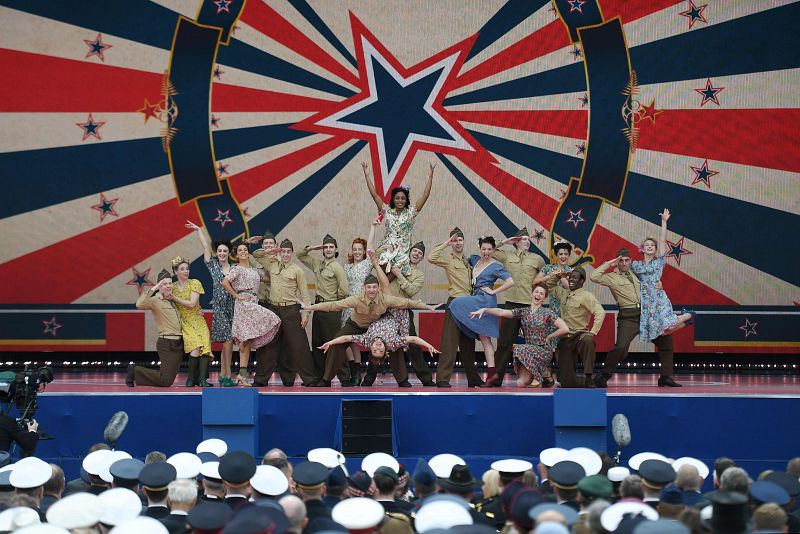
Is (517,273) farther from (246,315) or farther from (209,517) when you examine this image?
(209,517)

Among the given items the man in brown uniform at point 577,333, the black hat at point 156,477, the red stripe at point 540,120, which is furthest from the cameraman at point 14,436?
the red stripe at point 540,120

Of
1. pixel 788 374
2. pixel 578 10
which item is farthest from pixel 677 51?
pixel 788 374

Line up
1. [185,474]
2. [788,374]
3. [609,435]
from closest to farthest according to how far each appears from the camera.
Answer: [185,474], [609,435], [788,374]

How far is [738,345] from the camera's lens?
38.6ft

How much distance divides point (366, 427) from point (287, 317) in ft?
5.66

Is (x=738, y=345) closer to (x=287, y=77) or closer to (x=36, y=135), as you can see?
(x=287, y=77)

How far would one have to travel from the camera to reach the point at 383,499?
484 cm

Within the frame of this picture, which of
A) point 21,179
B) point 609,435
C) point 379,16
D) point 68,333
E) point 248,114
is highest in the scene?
point 379,16

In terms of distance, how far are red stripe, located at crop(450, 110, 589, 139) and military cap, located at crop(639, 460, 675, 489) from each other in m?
7.21

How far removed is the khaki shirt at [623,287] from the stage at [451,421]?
1.31m

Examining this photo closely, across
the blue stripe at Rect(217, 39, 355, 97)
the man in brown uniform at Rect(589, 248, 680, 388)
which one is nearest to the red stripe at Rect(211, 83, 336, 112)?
the blue stripe at Rect(217, 39, 355, 97)

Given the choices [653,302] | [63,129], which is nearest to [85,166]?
[63,129]

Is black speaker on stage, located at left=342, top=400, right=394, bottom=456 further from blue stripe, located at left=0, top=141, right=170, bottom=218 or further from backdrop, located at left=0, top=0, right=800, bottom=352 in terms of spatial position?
blue stripe, located at left=0, top=141, right=170, bottom=218

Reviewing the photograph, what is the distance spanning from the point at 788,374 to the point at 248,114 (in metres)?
6.53
